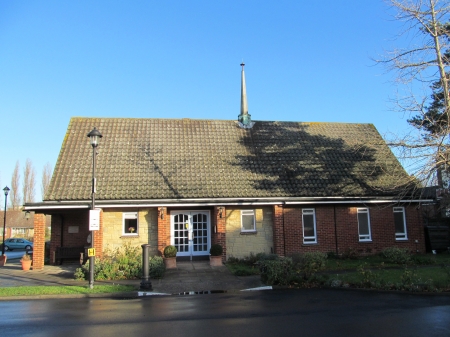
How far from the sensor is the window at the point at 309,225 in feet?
58.9

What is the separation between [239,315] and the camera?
8.40 m

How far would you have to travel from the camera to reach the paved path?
12328mm

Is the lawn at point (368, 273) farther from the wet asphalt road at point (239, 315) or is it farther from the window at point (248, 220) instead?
the window at point (248, 220)

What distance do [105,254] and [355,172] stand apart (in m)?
12.6

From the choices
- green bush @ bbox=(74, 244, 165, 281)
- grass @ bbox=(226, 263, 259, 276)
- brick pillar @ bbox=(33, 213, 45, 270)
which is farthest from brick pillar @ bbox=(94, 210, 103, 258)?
grass @ bbox=(226, 263, 259, 276)

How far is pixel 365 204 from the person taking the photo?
18484mm

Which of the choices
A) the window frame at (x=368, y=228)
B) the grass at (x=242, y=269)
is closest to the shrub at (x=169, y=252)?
the grass at (x=242, y=269)

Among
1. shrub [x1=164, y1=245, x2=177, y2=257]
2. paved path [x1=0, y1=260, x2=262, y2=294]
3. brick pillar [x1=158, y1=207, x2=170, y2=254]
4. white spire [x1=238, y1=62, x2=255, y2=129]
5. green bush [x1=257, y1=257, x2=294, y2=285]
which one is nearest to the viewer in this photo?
paved path [x1=0, y1=260, x2=262, y2=294]

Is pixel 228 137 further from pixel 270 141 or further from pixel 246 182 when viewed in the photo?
pixel 246 182

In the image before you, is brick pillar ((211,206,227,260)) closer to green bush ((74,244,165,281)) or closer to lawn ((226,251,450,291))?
lawn ((226,251,450,291))

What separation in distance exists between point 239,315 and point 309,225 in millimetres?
10354

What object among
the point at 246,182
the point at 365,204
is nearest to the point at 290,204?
the point at 246,182

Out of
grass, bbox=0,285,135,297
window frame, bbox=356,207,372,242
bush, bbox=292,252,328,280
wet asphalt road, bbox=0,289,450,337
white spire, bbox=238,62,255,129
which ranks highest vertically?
white spire, bbox=238,62,255,129

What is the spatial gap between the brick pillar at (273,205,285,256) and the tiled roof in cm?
76
